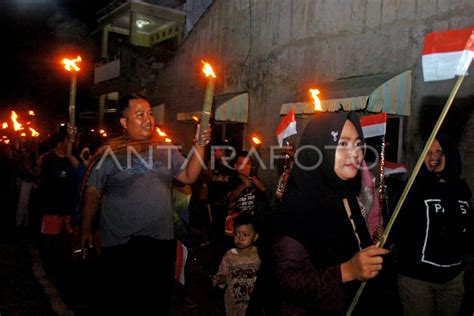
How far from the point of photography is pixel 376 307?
288 cm

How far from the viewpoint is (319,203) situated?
7.97ft

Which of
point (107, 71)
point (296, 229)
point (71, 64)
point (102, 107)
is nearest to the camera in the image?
point (296, 229)

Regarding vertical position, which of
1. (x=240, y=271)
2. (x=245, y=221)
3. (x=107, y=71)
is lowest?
(x=240, y=271)

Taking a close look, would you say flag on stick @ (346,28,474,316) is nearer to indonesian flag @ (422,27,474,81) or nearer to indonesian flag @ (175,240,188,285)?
indonesian flag @ (422,27,474,81)

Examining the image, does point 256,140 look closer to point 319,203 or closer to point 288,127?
point 288,127

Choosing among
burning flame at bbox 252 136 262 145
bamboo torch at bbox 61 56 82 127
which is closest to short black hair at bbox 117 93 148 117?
bamboo torch at bbox 61 56 82 127

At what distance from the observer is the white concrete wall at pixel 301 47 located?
6.91 meters

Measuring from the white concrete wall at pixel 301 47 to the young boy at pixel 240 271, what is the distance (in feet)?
12.0

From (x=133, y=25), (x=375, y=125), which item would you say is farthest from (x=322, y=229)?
(x=133, y=25)

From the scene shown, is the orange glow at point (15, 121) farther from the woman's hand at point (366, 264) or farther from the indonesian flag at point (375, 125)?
the woman's hand at point (366, 264)

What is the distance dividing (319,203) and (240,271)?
7.64 feet

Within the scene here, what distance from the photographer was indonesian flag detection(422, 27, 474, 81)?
7.97 ft

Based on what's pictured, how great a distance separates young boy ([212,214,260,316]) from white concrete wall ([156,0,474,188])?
12.0 feet

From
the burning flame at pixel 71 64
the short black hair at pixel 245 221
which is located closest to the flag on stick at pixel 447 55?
the short black hair at pixel 245 221
